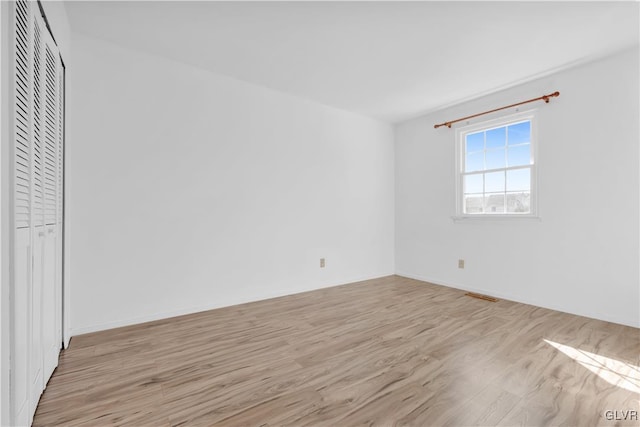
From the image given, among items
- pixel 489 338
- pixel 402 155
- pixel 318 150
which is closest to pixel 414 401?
pixel 489 338

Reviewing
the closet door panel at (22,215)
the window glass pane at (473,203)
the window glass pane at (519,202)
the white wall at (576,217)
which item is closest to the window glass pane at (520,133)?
the white wall at (576,217)

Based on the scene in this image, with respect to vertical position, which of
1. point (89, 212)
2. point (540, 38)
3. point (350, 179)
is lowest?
point (89, 212)

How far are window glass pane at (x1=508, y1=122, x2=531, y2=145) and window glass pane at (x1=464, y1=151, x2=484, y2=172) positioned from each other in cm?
38

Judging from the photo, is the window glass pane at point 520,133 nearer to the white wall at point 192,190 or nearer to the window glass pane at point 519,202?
the window glass pane at point 519,202

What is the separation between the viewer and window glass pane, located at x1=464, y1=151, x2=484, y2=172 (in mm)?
3768

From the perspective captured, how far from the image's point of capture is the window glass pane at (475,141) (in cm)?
378

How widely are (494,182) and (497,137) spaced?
0.55 m

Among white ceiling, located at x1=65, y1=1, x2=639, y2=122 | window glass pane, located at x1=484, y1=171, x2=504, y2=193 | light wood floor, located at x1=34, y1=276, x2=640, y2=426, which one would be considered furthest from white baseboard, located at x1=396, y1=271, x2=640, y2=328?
white ceiling, located at x1=65, y1=1, x2=639, y2=122

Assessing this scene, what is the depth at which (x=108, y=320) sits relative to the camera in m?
2.52

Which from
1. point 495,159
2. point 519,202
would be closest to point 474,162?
point 495,159

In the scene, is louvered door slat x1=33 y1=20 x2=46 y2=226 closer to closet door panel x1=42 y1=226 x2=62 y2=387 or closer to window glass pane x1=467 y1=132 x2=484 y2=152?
closet door panel x1=42 y1=226 x2=62 y2=387

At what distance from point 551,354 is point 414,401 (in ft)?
4.09

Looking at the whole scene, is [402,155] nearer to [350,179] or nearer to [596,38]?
[350,179]

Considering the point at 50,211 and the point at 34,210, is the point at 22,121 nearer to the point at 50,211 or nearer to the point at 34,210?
the point at 34,210
